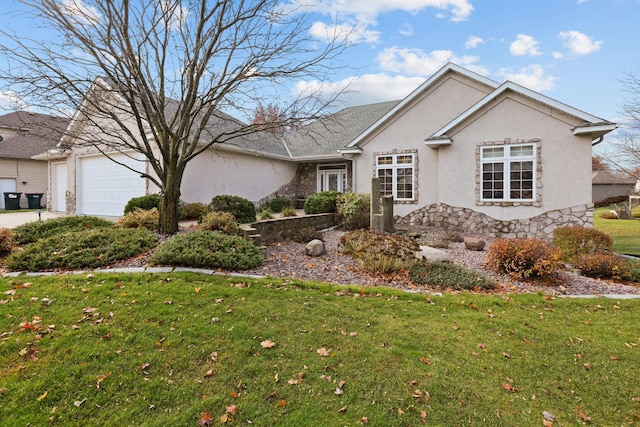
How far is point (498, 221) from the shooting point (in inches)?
454

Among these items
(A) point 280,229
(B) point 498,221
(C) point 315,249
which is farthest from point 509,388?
(B) point 498,221

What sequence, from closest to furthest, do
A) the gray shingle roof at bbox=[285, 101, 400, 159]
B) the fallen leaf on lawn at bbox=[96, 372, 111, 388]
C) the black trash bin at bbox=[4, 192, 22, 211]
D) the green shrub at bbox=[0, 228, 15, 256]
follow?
the fallen leaf on lawn at bbox=[96, 372, 111, 388] < the green shrub at bbox=[0, 228, 15, 256] < the gray shingle roof at bbox=[285, 101, 400, 159] < the black trash bin at bbox=[4, 192, 22, 211]

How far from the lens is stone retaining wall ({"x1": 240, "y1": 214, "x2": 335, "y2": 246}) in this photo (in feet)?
28.0

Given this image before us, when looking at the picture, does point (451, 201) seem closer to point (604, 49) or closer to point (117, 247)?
point (604, 49)

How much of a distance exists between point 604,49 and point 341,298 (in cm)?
1384

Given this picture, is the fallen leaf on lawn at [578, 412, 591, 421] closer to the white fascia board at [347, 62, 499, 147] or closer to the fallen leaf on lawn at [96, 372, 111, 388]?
the fallen leaf on lawn at [96, 372, 111, 388]

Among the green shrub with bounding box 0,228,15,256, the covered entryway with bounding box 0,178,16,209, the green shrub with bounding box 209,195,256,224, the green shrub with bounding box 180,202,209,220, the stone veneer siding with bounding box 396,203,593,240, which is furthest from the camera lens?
the covered entryway with bounding box 0,178,16,209

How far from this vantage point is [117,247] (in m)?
6.82

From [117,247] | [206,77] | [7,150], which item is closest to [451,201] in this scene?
[206,77]

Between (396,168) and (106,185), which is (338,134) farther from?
(106,185)

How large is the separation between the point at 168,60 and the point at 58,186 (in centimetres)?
1444

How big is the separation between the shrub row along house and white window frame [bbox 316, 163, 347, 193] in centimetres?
11

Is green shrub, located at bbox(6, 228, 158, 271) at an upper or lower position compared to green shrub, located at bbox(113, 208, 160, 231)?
lower

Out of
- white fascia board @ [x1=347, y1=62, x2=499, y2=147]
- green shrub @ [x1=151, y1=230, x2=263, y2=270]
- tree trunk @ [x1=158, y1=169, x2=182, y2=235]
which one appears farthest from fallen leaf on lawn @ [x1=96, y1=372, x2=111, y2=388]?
white fascia board @ [x1=347, y1=62, x2=499, y2=147]
